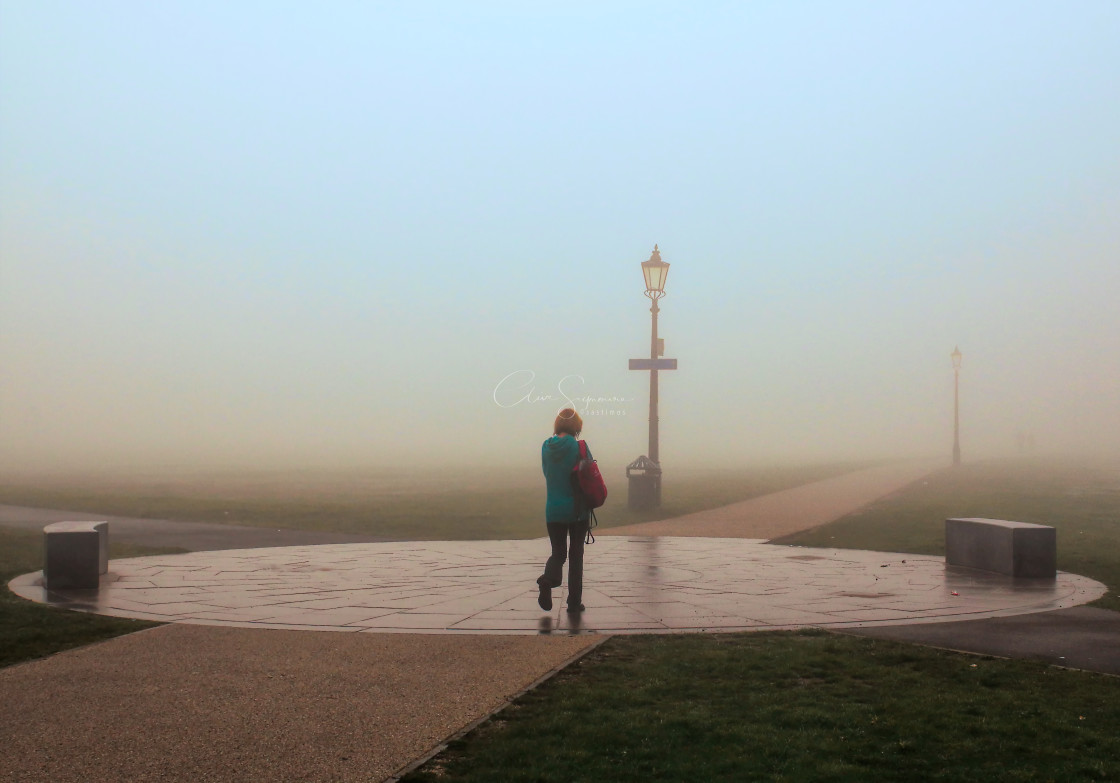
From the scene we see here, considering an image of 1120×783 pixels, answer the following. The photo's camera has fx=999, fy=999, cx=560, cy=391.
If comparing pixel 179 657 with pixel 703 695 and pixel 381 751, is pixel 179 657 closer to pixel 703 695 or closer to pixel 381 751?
pixel 381 751

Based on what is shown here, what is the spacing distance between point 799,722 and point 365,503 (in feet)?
72.4

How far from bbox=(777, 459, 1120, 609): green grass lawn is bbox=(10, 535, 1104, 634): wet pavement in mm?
1465

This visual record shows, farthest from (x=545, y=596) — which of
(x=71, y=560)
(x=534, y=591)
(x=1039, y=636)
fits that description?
(x=71, y=560)

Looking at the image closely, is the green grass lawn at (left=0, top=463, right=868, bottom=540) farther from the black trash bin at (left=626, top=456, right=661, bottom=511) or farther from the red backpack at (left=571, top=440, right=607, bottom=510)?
the red backpack at (left=571, top=440, right=607, bottom=510)

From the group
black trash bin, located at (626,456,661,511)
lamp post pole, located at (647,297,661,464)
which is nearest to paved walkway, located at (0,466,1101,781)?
black trash bin, located at (626,456,661,511)

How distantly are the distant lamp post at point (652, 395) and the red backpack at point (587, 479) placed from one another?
43.1 feet

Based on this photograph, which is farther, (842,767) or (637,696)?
(637,696)

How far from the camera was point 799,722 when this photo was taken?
5145 millimetres

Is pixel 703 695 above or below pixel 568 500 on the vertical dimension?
below

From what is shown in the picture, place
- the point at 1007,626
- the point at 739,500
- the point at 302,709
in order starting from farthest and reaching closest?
the point at 739,500, the point at 1007,626, the point at 302,709

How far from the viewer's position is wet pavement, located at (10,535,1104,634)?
27.7 ft

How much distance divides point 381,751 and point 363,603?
4.82 m

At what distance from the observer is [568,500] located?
893 centimetres

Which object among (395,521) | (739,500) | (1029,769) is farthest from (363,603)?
(739,500)
